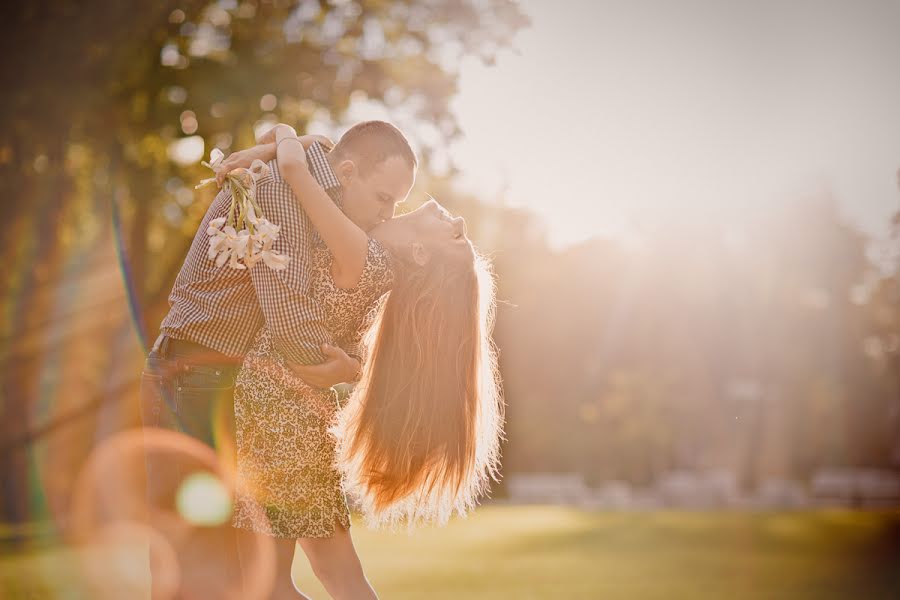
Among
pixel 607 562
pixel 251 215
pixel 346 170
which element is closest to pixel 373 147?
pixel 346 170

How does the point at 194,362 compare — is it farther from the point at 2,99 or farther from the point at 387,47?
the point at 387,47

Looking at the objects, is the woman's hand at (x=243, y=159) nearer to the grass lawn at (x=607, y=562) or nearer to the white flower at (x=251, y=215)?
the white flower at (x=251, y=215)

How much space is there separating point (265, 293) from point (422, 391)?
88 cm

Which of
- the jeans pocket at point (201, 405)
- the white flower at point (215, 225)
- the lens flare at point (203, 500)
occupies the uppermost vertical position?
the white flower at point (215, 225)

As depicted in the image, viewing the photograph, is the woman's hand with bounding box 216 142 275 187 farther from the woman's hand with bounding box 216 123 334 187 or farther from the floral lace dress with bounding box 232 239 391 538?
the floral lace dress with bounding box 232 239 391 538

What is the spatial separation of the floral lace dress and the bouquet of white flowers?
0.91ft

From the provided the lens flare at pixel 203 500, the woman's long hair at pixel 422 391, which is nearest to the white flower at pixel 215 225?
the woman's long hair at pixel 422 391

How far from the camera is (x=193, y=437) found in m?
3.89

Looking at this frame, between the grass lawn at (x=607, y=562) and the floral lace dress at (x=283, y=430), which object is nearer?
the floral lace dress at (x=283, y=430)

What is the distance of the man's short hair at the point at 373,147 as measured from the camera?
406 cm

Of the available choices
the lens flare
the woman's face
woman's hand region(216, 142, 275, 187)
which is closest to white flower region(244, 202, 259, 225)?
woman's hand region(216, 142, 275, 187)

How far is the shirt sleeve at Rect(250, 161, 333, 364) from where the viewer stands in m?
3.68

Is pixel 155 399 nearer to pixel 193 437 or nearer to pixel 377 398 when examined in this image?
pixel 193 437

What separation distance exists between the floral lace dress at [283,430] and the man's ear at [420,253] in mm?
178
